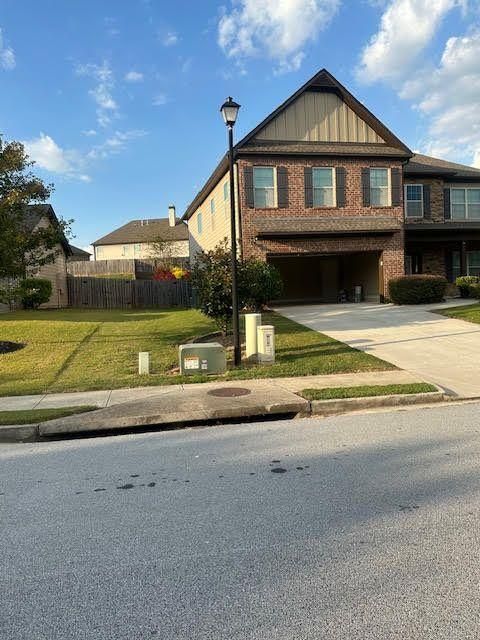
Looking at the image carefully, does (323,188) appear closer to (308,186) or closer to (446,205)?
Result: (308,186)

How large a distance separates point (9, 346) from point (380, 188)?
15350 mm

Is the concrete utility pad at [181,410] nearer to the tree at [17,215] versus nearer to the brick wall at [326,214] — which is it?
the tree at [17,215]

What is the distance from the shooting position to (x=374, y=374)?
9.28 meters

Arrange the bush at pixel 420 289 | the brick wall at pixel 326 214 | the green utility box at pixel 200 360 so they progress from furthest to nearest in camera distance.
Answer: the brick wall at pixel 326 214, the bush at pixel 420 289, the green utility box at pixel 200 360

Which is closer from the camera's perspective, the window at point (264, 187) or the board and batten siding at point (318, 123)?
the window at point (264, 187)

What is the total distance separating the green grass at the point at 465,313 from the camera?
604 inches

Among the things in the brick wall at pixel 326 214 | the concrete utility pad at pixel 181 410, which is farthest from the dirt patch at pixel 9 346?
the brick wall at pixel 326 214

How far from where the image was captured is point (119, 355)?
11516mm

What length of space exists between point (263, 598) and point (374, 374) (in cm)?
692

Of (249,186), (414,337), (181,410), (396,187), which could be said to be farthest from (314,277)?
(181,410)

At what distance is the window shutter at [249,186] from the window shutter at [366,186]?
15.3 feet

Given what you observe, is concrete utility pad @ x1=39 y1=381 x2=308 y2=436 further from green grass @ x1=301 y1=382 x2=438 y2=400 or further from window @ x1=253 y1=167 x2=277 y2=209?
window @ x1=253 y1=167 x2=277 y2=209

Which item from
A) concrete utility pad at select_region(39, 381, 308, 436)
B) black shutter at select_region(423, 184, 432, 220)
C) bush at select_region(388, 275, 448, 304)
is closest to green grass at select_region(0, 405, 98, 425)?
concrete utility pad at select_region(39, 381, 308, 436)

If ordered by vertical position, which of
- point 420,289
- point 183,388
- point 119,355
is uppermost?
point 420,289
